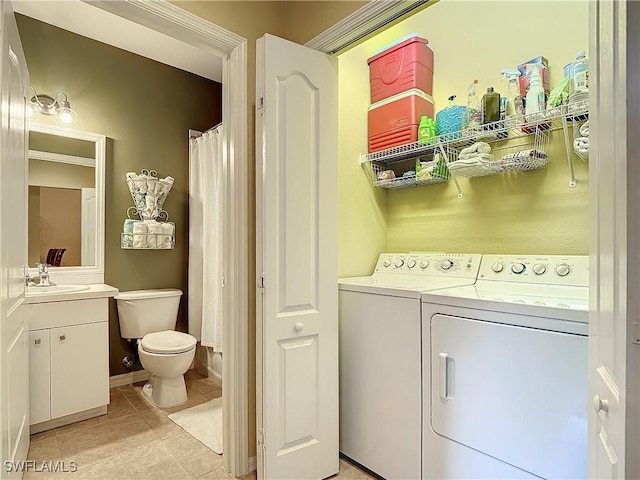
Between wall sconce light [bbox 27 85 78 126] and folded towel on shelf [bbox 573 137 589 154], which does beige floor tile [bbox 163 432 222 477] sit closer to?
folded towel on shelf [bbox 573 137 589 154]

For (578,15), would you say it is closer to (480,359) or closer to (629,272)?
(480,359)

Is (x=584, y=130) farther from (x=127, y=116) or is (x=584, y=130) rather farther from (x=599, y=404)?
(x=127, y=116)

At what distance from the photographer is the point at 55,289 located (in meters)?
2.43

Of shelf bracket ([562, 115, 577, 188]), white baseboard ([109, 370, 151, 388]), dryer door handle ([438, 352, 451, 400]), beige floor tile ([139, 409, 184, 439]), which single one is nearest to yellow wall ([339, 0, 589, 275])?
shelf bracket ([562, 115, 577, 188])

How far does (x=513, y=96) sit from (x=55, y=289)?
9.81 feet

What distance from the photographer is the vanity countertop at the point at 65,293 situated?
2.17 metres

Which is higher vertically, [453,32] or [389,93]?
[453,32]

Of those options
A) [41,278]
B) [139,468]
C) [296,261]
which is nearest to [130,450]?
[139,468]

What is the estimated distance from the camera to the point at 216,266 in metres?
2.89

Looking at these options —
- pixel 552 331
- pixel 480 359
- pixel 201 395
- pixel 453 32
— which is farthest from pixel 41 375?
pixel 453 32

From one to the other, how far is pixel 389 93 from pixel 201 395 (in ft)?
8.21

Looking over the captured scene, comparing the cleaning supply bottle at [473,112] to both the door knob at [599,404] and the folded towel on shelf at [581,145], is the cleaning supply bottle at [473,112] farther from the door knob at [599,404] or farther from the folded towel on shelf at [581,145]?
Answer: the door knob at [599,404]

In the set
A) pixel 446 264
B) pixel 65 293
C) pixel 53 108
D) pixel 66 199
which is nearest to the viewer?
pixel 446 264

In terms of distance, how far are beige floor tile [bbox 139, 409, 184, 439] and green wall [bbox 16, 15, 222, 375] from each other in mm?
726
